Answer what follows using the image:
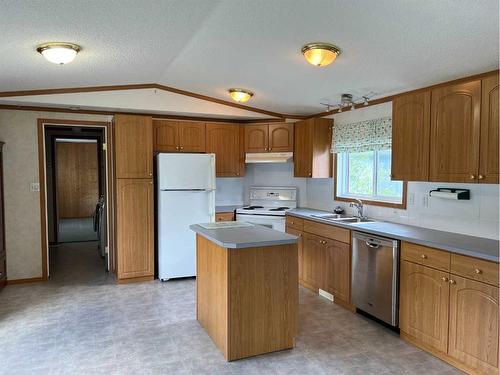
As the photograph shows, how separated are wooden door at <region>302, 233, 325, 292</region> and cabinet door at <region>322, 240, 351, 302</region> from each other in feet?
0.34

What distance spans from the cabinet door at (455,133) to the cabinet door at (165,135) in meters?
3.09

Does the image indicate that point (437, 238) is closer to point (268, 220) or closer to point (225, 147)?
point (268, 220)

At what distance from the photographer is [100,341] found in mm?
3029

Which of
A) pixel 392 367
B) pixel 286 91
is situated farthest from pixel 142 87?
pixel 392 367

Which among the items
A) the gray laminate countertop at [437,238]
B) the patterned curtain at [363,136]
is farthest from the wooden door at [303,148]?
the gray laminate countertop at [437,238]

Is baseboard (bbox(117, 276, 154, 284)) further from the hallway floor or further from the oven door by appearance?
the oven door

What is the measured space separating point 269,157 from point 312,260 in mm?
1561

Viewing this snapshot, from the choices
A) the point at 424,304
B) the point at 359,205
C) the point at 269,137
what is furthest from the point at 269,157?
the point at 424,304

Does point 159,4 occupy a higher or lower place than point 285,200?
higher

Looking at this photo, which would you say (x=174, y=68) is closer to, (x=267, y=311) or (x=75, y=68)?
(x=75, y=68)

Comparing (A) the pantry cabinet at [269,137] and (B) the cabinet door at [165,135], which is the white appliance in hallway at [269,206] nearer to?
(A) the pantry cabinet at [269,137]

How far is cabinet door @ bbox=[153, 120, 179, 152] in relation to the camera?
15.5 feet

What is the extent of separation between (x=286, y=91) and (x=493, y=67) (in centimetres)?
193

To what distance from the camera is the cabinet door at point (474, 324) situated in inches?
92.1
